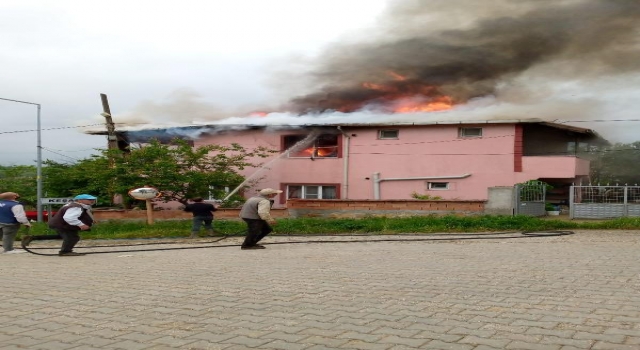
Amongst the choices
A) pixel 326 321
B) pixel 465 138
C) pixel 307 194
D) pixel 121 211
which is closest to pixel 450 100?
pixel 465 138

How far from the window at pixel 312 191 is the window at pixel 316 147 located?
140cm

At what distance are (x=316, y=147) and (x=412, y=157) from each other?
4328mm

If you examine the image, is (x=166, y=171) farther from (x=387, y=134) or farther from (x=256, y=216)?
(x=387, y=134)

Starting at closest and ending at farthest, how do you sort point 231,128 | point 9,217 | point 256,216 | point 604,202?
point 256,216 → point 9,217 → point 604,202 → point 231,128

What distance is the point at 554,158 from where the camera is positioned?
74.9 feet

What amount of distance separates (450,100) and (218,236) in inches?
477

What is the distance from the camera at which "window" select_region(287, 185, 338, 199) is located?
26264 millimetres

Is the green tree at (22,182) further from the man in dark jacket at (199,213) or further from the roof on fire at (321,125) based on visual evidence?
the man in dark jacket at (199,213)

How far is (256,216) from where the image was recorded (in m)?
13.2

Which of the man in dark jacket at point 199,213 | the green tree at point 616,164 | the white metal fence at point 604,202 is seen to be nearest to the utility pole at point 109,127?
the man in dark jacket at point 199,213

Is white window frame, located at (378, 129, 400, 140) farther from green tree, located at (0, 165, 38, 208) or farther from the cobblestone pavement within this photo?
green tree, located at (0, 165, 38, 208)

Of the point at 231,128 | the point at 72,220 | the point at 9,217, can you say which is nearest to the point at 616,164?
the point at 231,128

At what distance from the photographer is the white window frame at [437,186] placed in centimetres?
2459

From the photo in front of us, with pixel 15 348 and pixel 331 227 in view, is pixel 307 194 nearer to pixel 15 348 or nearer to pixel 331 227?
pixel 331 227
